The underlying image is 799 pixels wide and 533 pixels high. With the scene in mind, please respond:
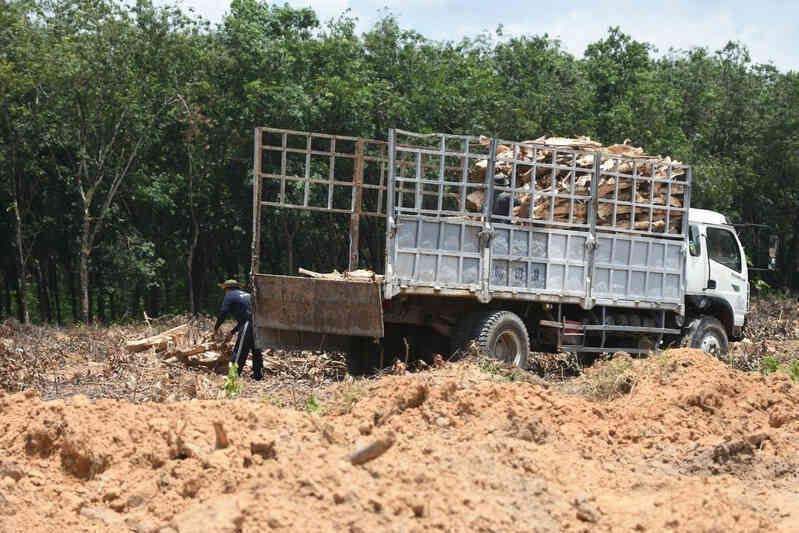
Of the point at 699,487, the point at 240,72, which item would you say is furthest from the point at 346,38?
the point at 699,487

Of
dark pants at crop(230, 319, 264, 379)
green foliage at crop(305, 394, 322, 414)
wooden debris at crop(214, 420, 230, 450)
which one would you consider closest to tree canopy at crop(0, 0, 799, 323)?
dark pants at crop(230, 319, 264, 379)

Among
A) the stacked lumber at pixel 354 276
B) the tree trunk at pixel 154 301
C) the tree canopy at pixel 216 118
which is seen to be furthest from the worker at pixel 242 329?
the tree trunk at pixel 154 301

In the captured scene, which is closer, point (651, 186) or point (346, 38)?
point (651, 186)

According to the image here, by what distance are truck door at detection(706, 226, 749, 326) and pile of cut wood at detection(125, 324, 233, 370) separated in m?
7.23

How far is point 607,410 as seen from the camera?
8.51 m

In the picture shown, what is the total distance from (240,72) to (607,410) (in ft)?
67.6

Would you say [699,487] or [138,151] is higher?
[138,151]

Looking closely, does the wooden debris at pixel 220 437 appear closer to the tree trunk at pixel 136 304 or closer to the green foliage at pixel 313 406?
the green foliage at pixel 313 406

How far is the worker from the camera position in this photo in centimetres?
1238

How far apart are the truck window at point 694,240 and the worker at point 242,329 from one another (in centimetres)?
648

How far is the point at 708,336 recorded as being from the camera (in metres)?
14.6

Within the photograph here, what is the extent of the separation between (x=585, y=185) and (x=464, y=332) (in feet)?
9.61

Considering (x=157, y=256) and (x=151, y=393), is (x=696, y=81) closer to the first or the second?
(x=157, y=256)

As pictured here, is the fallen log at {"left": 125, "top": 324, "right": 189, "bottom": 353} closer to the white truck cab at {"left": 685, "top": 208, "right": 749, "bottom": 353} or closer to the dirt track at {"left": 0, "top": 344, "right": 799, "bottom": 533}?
the dirt track at {"left": 0, "top": 344, "right": 799, "bottom": 533}
